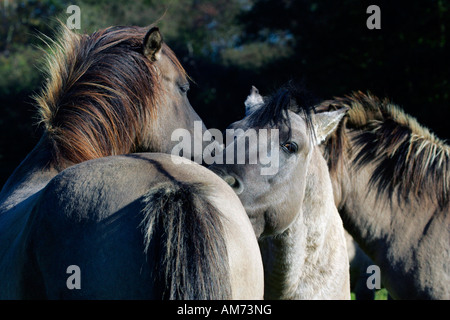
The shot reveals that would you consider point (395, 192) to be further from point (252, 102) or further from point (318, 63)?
point (318, 63)

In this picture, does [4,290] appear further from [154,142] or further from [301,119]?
[301,119]

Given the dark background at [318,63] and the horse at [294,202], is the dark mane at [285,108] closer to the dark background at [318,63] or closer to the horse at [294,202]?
the horse at [294,202]

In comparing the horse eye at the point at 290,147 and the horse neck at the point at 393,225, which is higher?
the horse eye at the point at 290,147

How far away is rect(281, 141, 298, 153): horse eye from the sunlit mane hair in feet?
3.20

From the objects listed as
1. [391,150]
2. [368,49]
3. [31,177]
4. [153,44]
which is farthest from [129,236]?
[368,49]

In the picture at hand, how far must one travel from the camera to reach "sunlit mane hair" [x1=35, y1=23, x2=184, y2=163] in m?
2.87

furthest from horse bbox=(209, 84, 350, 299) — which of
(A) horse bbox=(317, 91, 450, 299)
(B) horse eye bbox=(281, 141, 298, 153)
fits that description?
(A) horse bbox=(317, 91, 450, 299)

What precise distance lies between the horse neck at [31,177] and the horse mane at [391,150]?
2.69 metres

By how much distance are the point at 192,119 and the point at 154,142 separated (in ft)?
1.53

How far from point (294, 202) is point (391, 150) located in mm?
1866

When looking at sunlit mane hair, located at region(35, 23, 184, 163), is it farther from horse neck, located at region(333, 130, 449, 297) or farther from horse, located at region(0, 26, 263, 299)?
horse neck, located at region(333, 130, 449, 297)

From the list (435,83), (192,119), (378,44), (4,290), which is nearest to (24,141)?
(378,44)

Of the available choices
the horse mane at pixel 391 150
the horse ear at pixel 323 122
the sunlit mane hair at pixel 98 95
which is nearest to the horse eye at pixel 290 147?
the horse ear at pixel 323 122

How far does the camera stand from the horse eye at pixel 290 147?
304 centimetres
